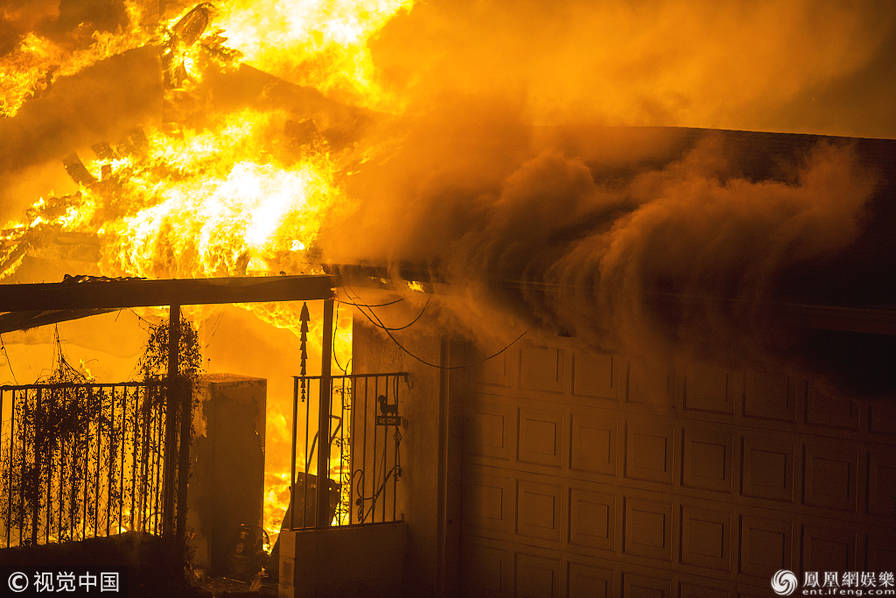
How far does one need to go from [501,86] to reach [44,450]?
694cm

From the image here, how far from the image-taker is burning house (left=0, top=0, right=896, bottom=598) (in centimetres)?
816

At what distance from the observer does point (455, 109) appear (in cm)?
1225

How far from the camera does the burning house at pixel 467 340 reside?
8.16 meters

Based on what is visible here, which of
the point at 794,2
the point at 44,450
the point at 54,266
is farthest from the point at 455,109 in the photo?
the point at 54,266

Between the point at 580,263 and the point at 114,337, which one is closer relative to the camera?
the point at 580,263

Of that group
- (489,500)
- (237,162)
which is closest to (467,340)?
(489,500)

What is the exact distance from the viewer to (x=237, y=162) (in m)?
12.7

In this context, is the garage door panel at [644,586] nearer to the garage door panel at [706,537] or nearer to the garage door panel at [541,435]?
the garage door panel at [706,537]

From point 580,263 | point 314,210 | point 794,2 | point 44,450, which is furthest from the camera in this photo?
point 794,2

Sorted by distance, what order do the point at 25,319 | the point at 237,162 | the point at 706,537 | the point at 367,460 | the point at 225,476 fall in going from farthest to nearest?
1. the point at 237,162
2. the point at 225,476
3. the point at 367,460
4. the point at 25,319
5. the point at 706,537

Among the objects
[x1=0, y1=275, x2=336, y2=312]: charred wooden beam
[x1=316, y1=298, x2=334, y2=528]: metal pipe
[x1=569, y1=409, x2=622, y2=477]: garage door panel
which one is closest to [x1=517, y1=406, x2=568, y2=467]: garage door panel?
[x1=569, y1=409, x2=622, y2=477]: garage door panel

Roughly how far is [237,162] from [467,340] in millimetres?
4275

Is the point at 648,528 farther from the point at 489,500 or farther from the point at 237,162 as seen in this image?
the point at 237,162

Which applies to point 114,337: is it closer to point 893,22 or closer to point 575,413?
point 575,413
